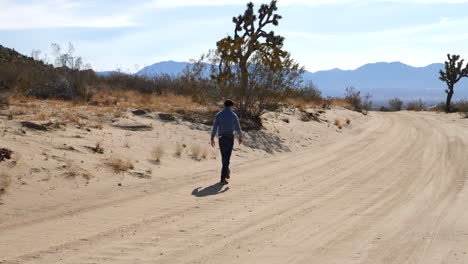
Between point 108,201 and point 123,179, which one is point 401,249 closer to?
point 108,201

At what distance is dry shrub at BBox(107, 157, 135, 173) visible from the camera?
1022cm

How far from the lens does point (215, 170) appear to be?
11.7 metres

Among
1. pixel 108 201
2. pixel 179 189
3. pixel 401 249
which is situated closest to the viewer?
pixel 401 249

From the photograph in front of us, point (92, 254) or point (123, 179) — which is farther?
point (123, 179)

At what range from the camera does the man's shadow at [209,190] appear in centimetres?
906

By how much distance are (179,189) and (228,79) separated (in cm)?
1058

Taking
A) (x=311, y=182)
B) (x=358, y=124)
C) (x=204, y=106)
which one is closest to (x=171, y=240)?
(x=311, y=182)

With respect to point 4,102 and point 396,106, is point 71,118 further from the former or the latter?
point 396,106

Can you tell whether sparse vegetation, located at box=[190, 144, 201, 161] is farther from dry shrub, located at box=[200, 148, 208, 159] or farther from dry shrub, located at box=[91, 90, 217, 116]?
dry shrub, located at box=[91, 90, 217, 116]

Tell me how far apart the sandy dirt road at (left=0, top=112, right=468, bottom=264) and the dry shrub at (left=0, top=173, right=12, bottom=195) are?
1.26m

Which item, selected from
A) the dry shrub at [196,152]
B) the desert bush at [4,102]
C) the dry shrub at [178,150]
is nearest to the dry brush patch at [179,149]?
the dry shrub at [178,150]

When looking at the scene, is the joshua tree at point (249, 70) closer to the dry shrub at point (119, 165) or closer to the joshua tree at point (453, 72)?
the dry shrub at point (119, 165)

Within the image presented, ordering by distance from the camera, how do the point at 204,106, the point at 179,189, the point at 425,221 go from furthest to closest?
the point at 204,106 < the point at 179,189 < the point at 425,221

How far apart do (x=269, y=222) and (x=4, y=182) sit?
466cm
